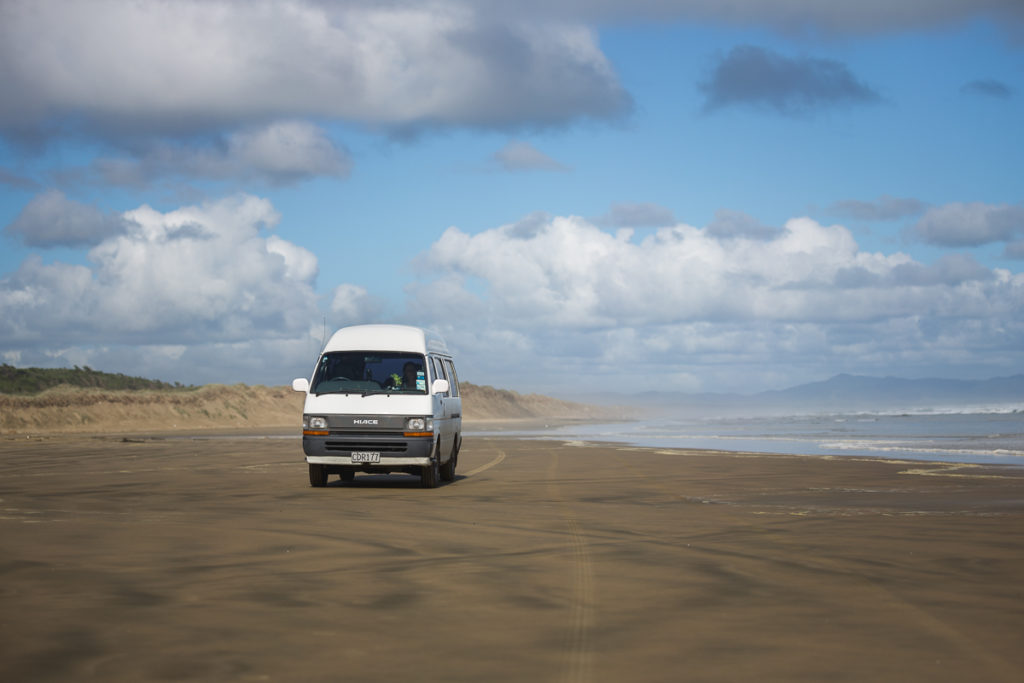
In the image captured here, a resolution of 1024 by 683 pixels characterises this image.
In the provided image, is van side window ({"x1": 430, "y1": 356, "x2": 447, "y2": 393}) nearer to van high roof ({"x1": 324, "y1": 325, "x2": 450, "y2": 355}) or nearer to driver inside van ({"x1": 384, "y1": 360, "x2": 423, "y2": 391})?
van high roof ({"x1": 324, "y1": 325, "x2": 450, "y2": 355})

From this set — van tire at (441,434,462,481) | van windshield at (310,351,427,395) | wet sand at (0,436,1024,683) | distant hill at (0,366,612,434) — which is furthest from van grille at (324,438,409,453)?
distant hill at (0,366,612,434)

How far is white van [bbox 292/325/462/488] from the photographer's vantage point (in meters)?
17.4

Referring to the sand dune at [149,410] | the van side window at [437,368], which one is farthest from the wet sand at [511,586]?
the sand dune at [149,410]

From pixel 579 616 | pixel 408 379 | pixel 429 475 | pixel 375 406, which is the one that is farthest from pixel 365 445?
pixel 579 616

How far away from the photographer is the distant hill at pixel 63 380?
280ft

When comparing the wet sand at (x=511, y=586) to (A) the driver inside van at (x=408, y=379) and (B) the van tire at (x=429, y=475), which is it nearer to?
(B) the van tire at (x=429, y=475)

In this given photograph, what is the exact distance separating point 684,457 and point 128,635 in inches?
902

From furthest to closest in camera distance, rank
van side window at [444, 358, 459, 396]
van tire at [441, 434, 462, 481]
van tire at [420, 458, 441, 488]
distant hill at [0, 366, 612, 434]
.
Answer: distant hill at [0, 366, 612, 434], van side window at [444, 358, 459, 396], van tire at [441, 434, 462, 481], van tire at [420, 458, 441, 488]

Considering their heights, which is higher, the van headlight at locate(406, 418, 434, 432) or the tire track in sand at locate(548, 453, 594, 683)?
the van headlight at locate(406, 418, 434, 432)

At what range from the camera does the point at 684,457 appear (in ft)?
92.0

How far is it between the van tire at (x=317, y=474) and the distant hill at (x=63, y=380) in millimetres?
70276

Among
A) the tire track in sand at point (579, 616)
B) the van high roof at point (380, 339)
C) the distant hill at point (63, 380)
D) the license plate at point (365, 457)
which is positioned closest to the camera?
the tire track in sand at point (579, 616)

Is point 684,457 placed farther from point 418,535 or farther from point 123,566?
point 123,566

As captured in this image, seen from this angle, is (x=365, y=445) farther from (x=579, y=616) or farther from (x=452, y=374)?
(x=579, y=616)
